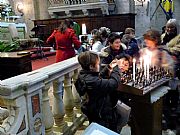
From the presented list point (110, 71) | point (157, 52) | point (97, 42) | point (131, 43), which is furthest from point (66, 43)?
point (110, 71)

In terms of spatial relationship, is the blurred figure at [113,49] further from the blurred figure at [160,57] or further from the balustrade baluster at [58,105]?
the balustrade baluster at [58,105]

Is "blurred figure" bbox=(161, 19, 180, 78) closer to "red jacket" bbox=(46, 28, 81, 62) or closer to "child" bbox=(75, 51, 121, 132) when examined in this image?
"child" bbox=(75, 51, 121, 132)

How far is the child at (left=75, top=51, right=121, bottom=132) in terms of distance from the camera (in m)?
2.15

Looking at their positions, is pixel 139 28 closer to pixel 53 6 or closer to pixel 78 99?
pixel 53 6

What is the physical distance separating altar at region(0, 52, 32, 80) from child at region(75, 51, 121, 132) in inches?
125

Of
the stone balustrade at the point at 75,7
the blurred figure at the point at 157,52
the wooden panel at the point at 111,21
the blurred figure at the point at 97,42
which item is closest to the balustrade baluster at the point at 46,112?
the blurred figure at the point at 157,52

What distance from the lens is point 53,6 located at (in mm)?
14383

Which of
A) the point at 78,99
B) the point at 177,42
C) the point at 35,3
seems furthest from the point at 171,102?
the point at 35,3

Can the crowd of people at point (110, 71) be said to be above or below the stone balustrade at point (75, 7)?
below

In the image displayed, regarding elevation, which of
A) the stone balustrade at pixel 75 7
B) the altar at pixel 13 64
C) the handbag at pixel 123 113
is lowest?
the handbag at pixel 123 113

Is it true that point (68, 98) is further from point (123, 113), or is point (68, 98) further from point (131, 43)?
point (131, 43)

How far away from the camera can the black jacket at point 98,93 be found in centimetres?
214

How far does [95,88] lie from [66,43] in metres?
2.32

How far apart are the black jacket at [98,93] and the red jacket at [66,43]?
210 cm
